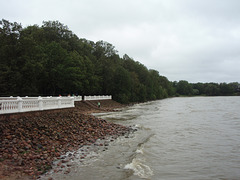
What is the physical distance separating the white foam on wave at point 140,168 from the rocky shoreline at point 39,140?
282cm

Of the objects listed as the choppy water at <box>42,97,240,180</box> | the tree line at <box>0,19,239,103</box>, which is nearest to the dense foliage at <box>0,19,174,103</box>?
the tree line at <box>0,19,239,103</box>

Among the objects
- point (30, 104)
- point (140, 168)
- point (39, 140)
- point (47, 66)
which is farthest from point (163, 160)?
point (47, 66)

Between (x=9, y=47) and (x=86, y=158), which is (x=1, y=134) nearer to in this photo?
(x=86, y=158)

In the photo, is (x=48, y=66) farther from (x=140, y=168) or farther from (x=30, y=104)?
(x=140, y=168)

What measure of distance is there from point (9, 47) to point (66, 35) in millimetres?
27287

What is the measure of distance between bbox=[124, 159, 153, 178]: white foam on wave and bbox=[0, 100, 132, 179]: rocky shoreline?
111 inches

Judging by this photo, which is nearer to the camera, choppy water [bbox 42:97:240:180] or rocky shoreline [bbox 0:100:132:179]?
rocky shoreline [bbox 0:100:132:179]

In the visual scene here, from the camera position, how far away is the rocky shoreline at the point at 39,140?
8336mm

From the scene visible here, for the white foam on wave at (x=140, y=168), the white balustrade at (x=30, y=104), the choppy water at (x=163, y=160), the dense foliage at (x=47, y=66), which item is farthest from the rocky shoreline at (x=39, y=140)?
the dense foliage at (x=47, y=66)

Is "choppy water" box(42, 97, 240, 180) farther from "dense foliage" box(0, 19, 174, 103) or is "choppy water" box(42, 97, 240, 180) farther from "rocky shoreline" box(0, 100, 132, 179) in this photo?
"dense foliage" box(0, 19, 174, 103)

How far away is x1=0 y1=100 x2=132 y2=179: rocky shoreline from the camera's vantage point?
8336mm

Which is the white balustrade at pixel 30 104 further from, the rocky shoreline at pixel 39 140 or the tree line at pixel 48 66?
the tree line at pixel 48 66

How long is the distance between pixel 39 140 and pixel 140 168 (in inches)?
244

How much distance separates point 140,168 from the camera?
914 centimetres
